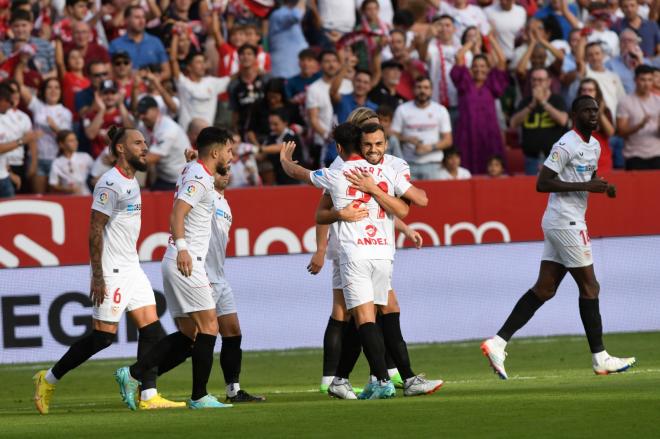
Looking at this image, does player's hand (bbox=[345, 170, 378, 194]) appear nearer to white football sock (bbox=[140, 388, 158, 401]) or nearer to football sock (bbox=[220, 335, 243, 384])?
football sock (bbox=[220, 335, 243, 384])

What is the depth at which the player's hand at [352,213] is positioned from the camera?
10383 mm

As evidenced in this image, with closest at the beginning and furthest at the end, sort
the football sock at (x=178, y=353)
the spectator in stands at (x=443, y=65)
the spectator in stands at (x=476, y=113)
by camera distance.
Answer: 1. the football sock at (x=178, y=353)
2. the spectator in stands at (x=476, y=113)
3. the spectator in stands at (x=443, y=65)

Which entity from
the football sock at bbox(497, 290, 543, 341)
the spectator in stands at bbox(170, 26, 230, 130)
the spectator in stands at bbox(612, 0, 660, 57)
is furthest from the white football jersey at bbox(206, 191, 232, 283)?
the spectator in stands at bbox(612, 0, 660, 57)

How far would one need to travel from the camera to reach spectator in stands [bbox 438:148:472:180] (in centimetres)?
1912

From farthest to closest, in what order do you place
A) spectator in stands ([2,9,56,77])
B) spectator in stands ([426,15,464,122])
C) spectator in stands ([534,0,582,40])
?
spectator in stands ([534,0,582,40])
spectator in stands ([426,15,464,122])
spectator in stands ([2,9,56,77])

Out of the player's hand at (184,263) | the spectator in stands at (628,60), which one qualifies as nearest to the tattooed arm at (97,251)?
the player's hand at (184,263)

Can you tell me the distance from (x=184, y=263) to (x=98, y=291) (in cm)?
104

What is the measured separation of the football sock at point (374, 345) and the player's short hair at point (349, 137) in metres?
1.35

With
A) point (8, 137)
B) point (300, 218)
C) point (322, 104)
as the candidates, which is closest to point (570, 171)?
point (300, 218)

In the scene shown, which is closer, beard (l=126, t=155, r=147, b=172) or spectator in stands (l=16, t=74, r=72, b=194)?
beard (l=126, t=155, r=147, b=172)

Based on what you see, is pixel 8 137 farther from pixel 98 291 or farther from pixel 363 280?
pixel 363 280

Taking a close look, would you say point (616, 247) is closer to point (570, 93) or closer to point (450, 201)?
point (450, 201)

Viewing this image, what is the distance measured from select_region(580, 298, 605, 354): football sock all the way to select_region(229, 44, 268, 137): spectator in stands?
7951mm

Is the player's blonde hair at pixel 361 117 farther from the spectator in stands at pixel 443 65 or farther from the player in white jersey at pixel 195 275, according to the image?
the spectator in stands at pixel 443 65
